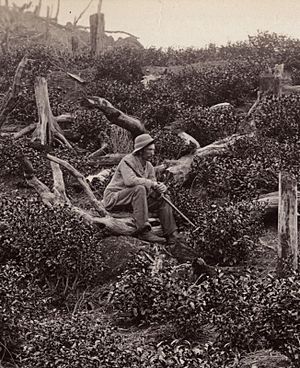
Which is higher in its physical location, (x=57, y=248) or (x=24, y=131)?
(x=24, y=131)

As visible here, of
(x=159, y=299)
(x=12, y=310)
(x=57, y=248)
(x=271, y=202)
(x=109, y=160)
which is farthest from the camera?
(x=109, y=160)

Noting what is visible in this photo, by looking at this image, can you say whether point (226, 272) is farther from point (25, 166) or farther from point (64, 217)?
point (25, 166)

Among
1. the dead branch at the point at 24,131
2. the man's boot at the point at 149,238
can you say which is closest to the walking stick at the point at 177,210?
the man's boot at the point at 149,238

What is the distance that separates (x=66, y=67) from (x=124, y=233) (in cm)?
1348

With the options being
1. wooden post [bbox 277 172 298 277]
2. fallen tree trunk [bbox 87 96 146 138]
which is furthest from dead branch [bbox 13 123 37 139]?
wooden post [bbox 277 172 298 277]

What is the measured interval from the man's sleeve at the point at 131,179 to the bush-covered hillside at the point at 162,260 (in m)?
0.83

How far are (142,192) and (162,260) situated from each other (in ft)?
5.14

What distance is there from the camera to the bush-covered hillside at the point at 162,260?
6637mm

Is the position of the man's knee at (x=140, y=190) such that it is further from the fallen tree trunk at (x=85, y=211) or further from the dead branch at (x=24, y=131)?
the dead branch at (x=24, y=131)

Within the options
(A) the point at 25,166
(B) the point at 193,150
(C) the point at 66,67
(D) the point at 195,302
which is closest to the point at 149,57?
(C) the point at 66,67

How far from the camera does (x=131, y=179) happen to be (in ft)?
33.5

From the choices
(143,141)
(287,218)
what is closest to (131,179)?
(143,141)

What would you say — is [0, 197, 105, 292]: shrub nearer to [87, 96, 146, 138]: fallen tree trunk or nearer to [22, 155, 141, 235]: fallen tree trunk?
[22, 155, 141, 235]: fallen tree trunk

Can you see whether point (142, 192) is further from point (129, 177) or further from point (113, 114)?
point (113, 114)
